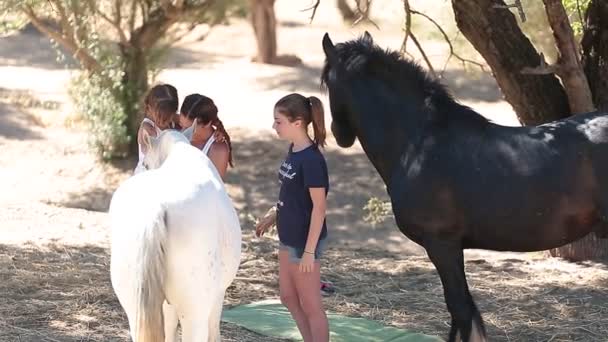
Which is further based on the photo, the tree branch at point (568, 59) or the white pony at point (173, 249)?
the tree branch at point (568, 59)

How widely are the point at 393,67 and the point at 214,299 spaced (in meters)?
1.61

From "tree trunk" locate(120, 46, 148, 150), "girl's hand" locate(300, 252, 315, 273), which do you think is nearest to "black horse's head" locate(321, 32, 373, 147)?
"girl's hand" locate(300, 252, 315, 273)

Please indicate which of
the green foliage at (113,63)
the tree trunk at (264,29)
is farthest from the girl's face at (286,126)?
the tree trunk at (264,29)

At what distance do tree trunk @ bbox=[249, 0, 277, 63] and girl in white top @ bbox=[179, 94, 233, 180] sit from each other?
13.1m

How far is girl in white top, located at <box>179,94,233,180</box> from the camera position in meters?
4.45

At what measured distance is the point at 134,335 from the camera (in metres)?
3.39

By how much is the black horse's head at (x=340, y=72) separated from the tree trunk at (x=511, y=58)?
1.88 metres

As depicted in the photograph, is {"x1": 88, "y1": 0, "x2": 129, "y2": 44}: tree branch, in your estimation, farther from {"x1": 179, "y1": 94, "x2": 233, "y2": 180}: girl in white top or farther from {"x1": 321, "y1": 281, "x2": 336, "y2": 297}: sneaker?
{"x1": 179, "y1": 94, "x2": 233, "y2": 180}: girl in white top

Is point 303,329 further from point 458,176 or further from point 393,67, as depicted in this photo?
point 393,67

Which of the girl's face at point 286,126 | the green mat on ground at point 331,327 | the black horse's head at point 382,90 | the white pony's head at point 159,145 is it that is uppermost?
the black horse's head at point 382,90

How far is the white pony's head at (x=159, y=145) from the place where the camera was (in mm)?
3764

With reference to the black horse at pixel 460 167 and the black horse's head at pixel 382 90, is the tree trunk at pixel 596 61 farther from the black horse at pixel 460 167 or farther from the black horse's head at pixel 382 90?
the black horse's head at pixel 382 90

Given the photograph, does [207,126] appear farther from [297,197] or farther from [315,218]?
[315,218]

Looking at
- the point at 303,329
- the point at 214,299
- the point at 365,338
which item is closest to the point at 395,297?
the point at 365,338
